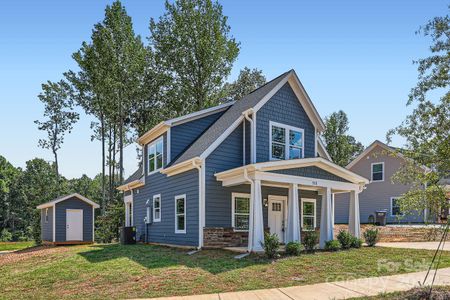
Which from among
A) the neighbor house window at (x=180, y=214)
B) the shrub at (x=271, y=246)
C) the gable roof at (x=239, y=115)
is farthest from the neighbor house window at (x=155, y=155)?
the shrub at (x=271, y=246)

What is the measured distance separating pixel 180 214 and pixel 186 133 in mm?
3784

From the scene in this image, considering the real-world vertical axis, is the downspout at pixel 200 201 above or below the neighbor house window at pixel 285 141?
below

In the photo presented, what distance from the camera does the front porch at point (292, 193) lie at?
45.0ft

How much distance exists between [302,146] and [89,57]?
18.6m

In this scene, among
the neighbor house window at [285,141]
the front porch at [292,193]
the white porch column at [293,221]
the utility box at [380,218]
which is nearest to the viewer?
the front porch at [292,193]

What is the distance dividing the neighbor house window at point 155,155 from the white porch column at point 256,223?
645 cm

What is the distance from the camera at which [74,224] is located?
1006 inches

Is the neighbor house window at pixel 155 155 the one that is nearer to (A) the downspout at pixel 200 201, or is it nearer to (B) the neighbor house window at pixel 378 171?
(A) the downspout at pixel 200 201

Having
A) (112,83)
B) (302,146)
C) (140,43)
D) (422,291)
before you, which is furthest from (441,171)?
(140,43)

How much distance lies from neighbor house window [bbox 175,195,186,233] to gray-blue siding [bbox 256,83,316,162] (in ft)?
11.2

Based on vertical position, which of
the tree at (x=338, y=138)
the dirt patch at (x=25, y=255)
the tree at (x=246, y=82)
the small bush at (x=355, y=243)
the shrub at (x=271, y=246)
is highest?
the tree at (x=246, y=82)

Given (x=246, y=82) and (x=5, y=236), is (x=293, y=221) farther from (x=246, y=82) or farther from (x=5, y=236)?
(x=5, y=236)

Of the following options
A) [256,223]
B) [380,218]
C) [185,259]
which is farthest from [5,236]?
[256,223]

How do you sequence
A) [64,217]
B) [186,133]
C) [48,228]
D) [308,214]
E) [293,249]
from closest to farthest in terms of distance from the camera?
[293,249], [186,133], [308,214], [64,217], [48,228]
